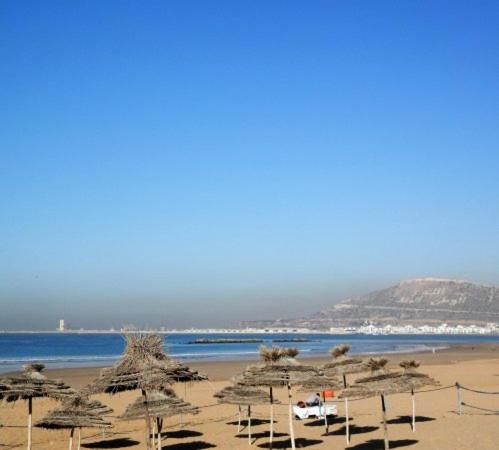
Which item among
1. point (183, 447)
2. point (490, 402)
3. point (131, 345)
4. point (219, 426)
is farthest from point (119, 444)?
point (490, 402)

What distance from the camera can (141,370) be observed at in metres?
12.2

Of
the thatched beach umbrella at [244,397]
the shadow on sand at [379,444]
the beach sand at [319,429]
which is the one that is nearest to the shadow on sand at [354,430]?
the beach sand at [319,429]

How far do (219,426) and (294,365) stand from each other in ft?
26.4

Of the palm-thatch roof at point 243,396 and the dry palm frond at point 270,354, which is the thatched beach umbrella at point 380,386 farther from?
the palm-thatch roof at point 243,396

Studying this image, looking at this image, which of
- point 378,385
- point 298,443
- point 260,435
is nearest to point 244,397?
point 260,435

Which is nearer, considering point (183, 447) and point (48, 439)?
point (183, 447)

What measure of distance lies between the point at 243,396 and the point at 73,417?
17.0ft

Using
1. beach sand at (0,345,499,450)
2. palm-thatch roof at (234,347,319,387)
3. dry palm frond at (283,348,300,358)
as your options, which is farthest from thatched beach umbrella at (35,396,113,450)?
dry palm frond at (283,348,300,358)

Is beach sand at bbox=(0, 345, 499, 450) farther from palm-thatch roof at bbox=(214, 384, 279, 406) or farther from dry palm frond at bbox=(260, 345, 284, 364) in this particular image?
dry palm frond at bbox=(260, 345, 284, 364)

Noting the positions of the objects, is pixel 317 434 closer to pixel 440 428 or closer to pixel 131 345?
pixel 440 428

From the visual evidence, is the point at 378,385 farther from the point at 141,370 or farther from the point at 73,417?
the point at 73,417

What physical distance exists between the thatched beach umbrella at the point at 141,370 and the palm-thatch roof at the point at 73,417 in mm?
3756

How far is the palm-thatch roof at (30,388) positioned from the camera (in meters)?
16.5

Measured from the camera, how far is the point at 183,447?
1897 centimetres
